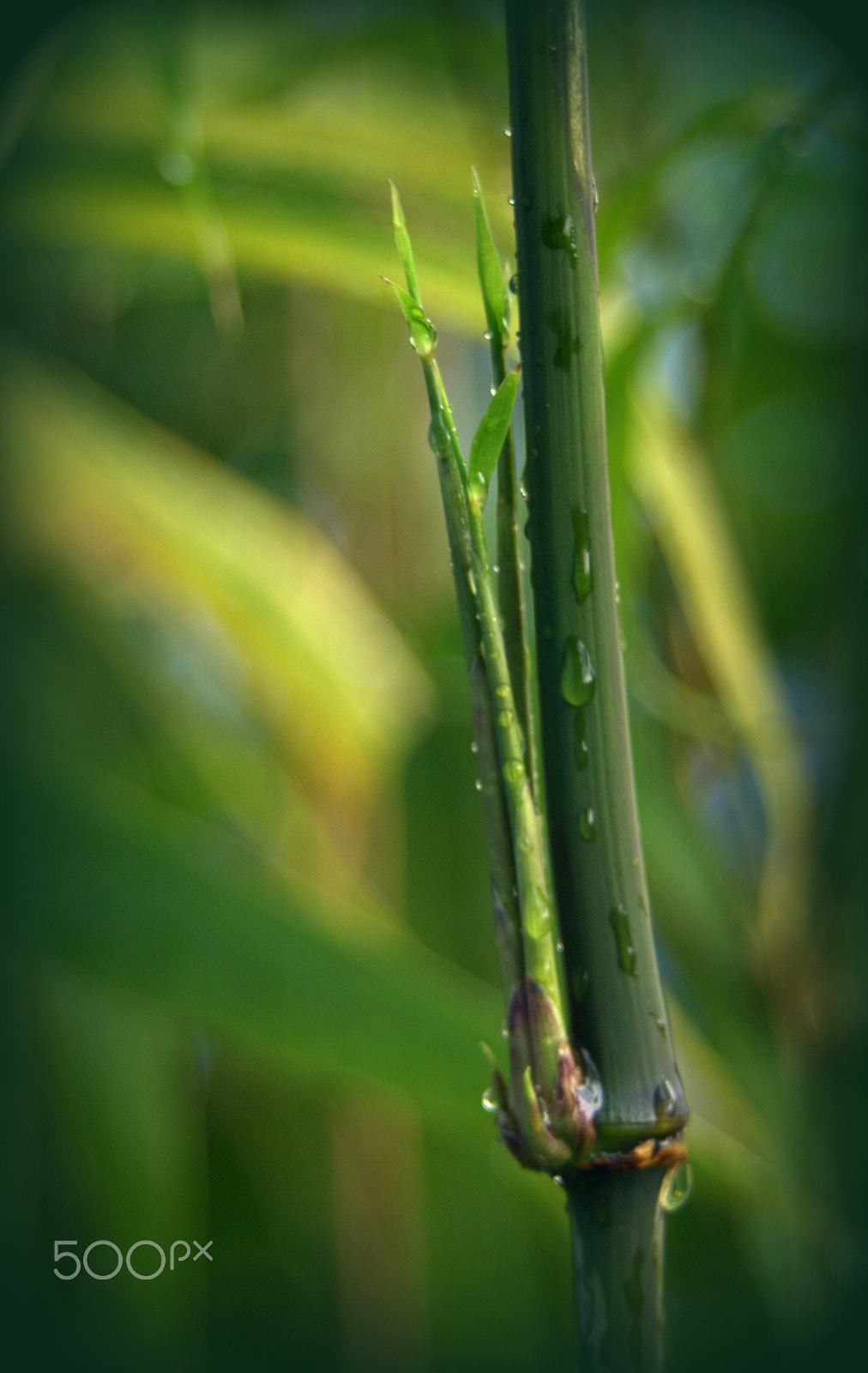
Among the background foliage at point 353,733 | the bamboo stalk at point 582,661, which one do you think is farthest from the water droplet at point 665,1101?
the background foliage at point 353,733

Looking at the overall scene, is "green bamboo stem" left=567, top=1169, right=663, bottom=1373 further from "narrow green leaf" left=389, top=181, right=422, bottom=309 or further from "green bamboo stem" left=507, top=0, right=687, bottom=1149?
"narrow green leaf" left=389, top=181, right=422, bottom=309

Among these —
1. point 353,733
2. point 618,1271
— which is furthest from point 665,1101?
point 353,733

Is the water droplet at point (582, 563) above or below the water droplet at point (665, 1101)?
above

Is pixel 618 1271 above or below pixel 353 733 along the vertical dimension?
below

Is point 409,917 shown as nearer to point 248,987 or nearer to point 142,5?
point 248,987

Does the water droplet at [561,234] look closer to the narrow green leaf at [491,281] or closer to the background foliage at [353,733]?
the narrow green leaf at [491,281]

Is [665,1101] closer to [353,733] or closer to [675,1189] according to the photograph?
[675,1189]

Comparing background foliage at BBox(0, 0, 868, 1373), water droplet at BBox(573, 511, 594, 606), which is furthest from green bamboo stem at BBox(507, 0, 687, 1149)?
background foliage at BBox(0, 0, 868, 1373)
